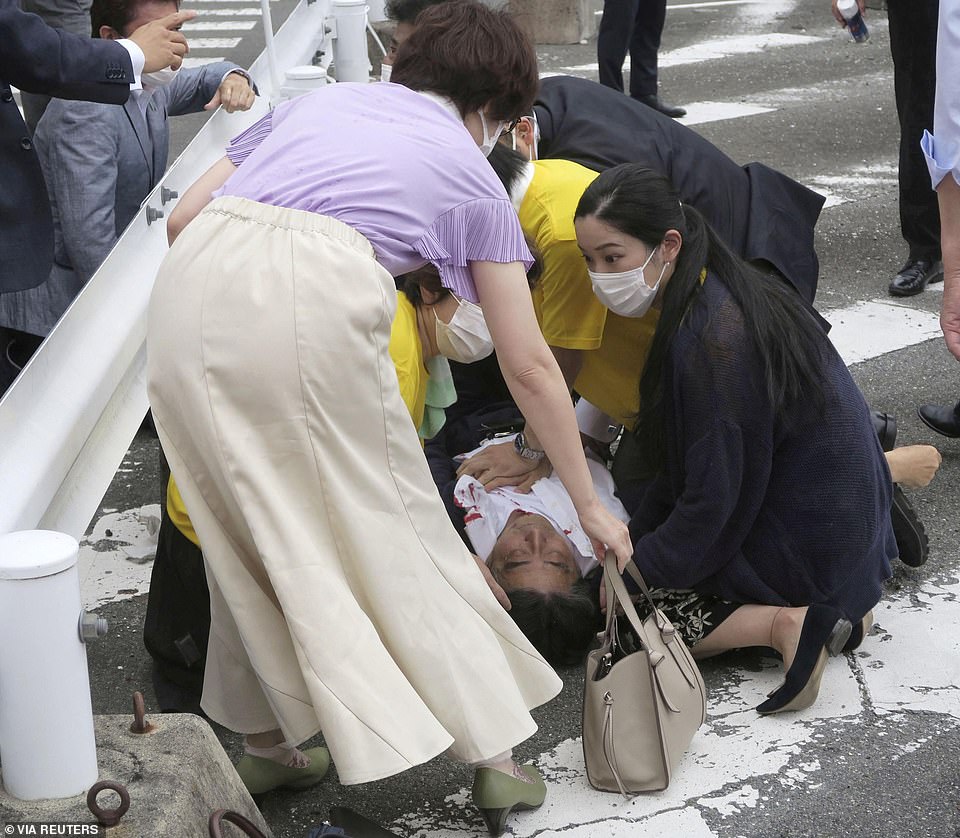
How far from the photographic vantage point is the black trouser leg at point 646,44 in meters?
7.71

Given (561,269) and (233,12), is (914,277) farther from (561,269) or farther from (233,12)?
(233,12)

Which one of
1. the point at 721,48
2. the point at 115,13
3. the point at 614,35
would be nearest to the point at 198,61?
the point at 115,13

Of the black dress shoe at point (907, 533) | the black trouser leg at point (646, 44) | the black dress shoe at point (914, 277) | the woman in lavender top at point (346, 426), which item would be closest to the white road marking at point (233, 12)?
the woman in lavender top at point (346, 426)

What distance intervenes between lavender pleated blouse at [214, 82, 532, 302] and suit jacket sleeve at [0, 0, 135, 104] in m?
0.53

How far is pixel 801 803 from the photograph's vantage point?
260cm

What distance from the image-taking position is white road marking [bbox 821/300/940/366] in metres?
4.75

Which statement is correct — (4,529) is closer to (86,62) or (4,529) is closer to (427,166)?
(427,166)

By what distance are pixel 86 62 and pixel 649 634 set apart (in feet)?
5.45

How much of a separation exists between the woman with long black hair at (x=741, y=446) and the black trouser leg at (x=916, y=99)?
233 centimetres

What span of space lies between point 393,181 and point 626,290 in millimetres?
863

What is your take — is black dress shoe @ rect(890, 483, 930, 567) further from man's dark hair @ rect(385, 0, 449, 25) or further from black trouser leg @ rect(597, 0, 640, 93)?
black trouser leg @ rect(597, 0, 640, 93)

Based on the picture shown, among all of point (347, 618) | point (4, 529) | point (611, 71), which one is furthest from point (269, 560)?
point (611, 71)

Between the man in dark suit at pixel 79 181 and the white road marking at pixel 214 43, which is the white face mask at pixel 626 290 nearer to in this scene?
the man in dark suit at pixel 79 181

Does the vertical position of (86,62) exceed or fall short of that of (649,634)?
it exceeds it
